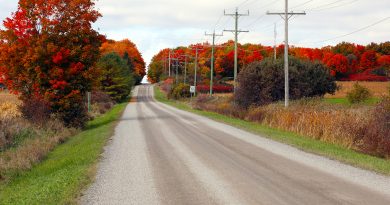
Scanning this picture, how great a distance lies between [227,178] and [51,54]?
2227cm

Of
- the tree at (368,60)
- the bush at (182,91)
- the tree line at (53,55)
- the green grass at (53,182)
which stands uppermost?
the tree at (368,60)

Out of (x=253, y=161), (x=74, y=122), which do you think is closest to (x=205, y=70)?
(x=74, y=122)

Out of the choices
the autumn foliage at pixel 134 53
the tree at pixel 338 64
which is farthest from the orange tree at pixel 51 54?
the autumn foliage at pixel 134 53

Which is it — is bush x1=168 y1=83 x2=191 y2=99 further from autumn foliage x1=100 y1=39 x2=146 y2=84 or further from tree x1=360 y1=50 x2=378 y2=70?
autumn foliage x1=100 y1=39 x2=146 y2=84

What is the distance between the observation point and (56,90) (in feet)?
101

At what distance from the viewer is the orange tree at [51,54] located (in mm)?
30234

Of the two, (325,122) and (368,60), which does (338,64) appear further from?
(325,122)

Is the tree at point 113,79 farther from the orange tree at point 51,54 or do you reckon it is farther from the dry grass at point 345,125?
the dry grass at point 345,125

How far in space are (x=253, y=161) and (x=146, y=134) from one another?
10.2 m

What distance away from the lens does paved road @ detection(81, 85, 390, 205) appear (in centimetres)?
889

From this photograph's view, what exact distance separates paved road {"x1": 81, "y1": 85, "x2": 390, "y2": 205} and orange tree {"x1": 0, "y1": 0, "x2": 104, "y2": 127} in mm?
14677

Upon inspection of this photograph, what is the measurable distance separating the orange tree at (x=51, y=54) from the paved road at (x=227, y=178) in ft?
48.2

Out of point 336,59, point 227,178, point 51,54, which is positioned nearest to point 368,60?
point 336,59

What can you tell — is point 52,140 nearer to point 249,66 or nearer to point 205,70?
point 249,66
